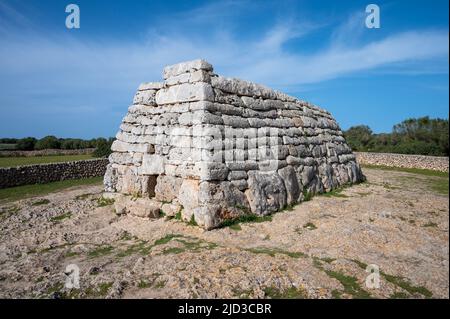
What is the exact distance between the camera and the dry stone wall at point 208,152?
7230mm

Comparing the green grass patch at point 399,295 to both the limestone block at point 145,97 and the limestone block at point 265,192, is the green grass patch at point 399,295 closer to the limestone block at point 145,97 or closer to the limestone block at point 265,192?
the limestone block at point 265,192

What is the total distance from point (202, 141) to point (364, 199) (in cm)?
503

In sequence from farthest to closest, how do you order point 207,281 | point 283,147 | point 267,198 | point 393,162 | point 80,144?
1. point 80,144
2. point 393,162
3. point 283,147
4. point 267,198
5. point 207,281

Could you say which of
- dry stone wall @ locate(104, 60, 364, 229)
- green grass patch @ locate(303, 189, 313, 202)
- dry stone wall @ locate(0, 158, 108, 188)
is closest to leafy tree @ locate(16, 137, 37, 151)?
dry stone wall @ locate(0, 158, 108, 188)

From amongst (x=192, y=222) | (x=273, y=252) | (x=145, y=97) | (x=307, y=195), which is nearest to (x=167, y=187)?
(x=192, y=222)

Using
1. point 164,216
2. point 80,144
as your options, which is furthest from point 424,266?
point 80,144

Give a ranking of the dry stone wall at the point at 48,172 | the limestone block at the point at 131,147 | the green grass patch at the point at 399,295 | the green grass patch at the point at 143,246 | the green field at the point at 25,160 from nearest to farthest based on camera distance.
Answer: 1. the green grass patch at the point at 399,295
2. the green grass patch at the point at 143,246
3. the limestone block at the point at 131,147
4. the dry stone wall at the point at 48,172
5. the green field at the point at 25,160

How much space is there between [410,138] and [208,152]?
122 feet

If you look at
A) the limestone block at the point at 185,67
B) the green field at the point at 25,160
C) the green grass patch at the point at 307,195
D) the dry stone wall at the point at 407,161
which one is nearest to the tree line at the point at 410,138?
the dry stone wall at the point at 407,161

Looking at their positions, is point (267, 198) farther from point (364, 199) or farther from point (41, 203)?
point (41, 203)

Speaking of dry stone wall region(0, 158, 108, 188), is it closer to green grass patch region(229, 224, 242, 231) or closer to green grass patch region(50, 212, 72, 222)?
green grass patch region(50, 212, 72, 222)

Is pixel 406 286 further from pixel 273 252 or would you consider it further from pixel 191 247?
pixel 191 247

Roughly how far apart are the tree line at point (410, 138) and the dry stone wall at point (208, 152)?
20.6m
